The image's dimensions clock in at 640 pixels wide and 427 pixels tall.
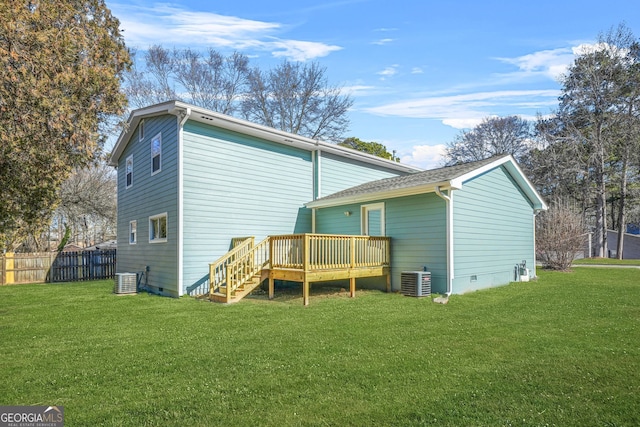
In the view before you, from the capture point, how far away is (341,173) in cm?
1424

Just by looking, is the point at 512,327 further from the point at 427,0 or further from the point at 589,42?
the point at 589,42

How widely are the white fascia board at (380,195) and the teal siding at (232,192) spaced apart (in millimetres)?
840

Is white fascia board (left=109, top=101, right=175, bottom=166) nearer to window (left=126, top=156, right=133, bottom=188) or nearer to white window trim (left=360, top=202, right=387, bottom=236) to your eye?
window (left=126, top=156, right=133, bottom=188)

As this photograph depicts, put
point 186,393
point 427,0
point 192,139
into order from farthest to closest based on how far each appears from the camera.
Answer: point 192,139 < point 427,0 < point 186,393

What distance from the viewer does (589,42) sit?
2547cm

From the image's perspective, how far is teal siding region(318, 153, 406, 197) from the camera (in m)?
13.7

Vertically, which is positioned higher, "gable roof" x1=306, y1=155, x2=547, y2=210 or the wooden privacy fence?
"gable roof" x1=306, y1=155, x2=547, y2=210

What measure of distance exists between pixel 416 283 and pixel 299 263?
289cm

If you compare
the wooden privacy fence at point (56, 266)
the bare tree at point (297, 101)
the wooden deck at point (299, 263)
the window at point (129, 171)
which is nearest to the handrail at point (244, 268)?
the wooden deck at point (299, 263)

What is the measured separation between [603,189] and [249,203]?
23820mm

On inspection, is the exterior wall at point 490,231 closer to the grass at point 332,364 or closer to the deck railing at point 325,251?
the deck railing at point 325,251

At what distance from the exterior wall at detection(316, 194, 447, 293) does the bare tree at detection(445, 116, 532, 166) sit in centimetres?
2278

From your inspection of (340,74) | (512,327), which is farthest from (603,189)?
(512,327)

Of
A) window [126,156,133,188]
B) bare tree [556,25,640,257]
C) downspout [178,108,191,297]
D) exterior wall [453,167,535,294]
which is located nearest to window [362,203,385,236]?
exterior wall [453,167,535,294]
